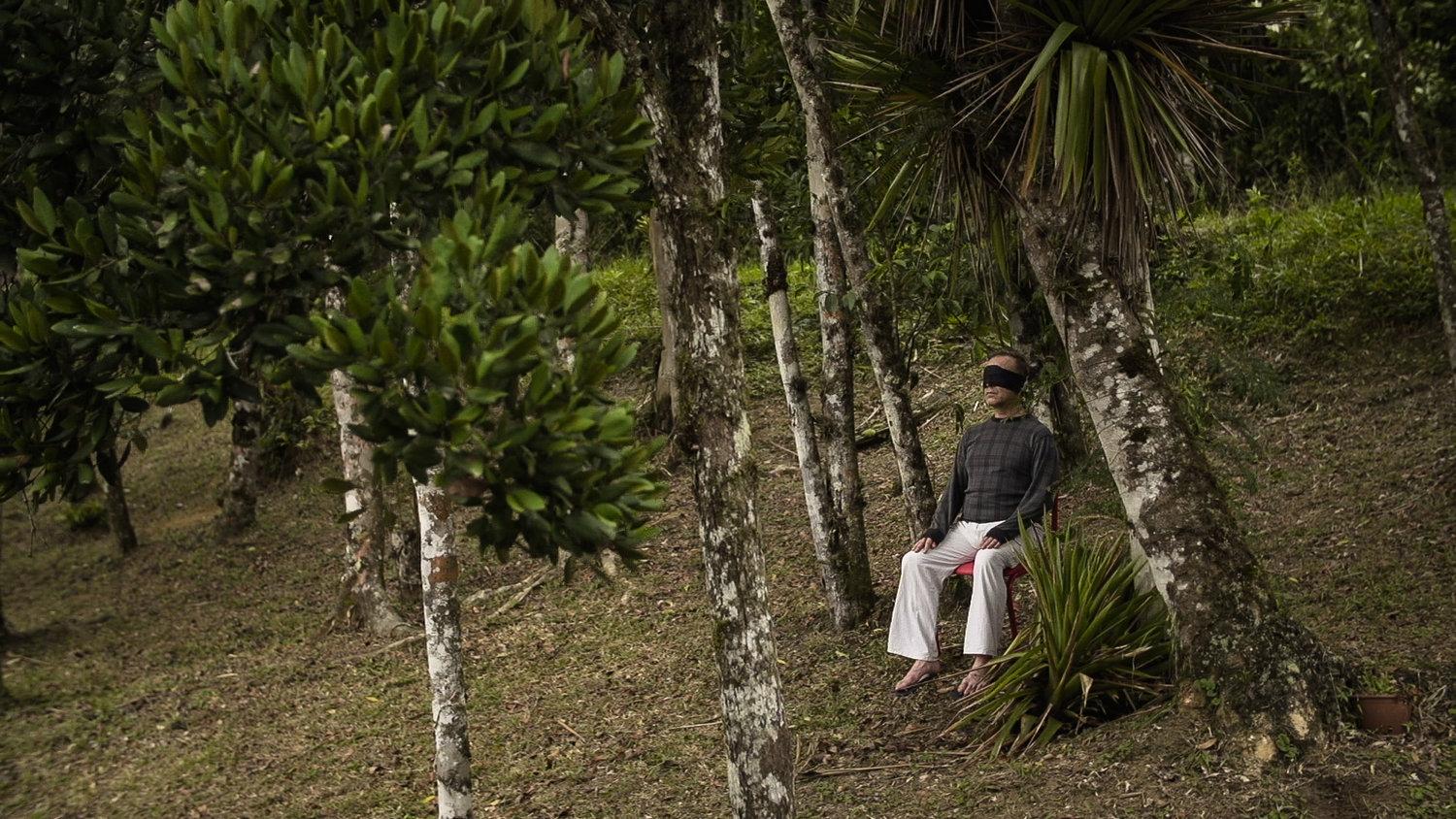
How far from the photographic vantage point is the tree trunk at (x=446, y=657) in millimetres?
5875

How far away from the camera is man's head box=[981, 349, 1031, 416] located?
6.52 meters

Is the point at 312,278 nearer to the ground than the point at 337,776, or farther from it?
farther from it

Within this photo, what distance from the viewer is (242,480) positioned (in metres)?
14.3

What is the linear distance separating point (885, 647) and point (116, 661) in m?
7.27

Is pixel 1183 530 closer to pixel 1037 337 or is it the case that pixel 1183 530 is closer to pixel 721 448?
pixel 721 448

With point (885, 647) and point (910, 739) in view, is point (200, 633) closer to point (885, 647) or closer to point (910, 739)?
point (885, 647)

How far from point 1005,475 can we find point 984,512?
224 millimetres

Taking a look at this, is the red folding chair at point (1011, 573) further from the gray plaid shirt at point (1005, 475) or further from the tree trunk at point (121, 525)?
the tree trunk at point (121, 525)

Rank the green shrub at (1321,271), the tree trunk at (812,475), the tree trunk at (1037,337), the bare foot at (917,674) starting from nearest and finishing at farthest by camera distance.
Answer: the bare foot at (917,674)
the tree trunk at (1037,337)
the tree trunk at (812,475)
the green shrub at (1321,271)

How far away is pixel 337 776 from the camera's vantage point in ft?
24.8

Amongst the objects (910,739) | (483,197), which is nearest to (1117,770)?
(910,739)

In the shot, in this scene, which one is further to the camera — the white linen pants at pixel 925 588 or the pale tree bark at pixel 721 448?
the white linen pants at pixel 925 588


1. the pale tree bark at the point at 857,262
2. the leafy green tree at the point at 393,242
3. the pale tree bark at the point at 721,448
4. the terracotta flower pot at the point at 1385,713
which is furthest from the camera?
the pale tree bark at the point at 857,262

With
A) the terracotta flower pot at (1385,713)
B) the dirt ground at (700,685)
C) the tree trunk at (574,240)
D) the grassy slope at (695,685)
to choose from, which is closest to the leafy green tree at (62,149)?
the dirt ground at (700,685)
